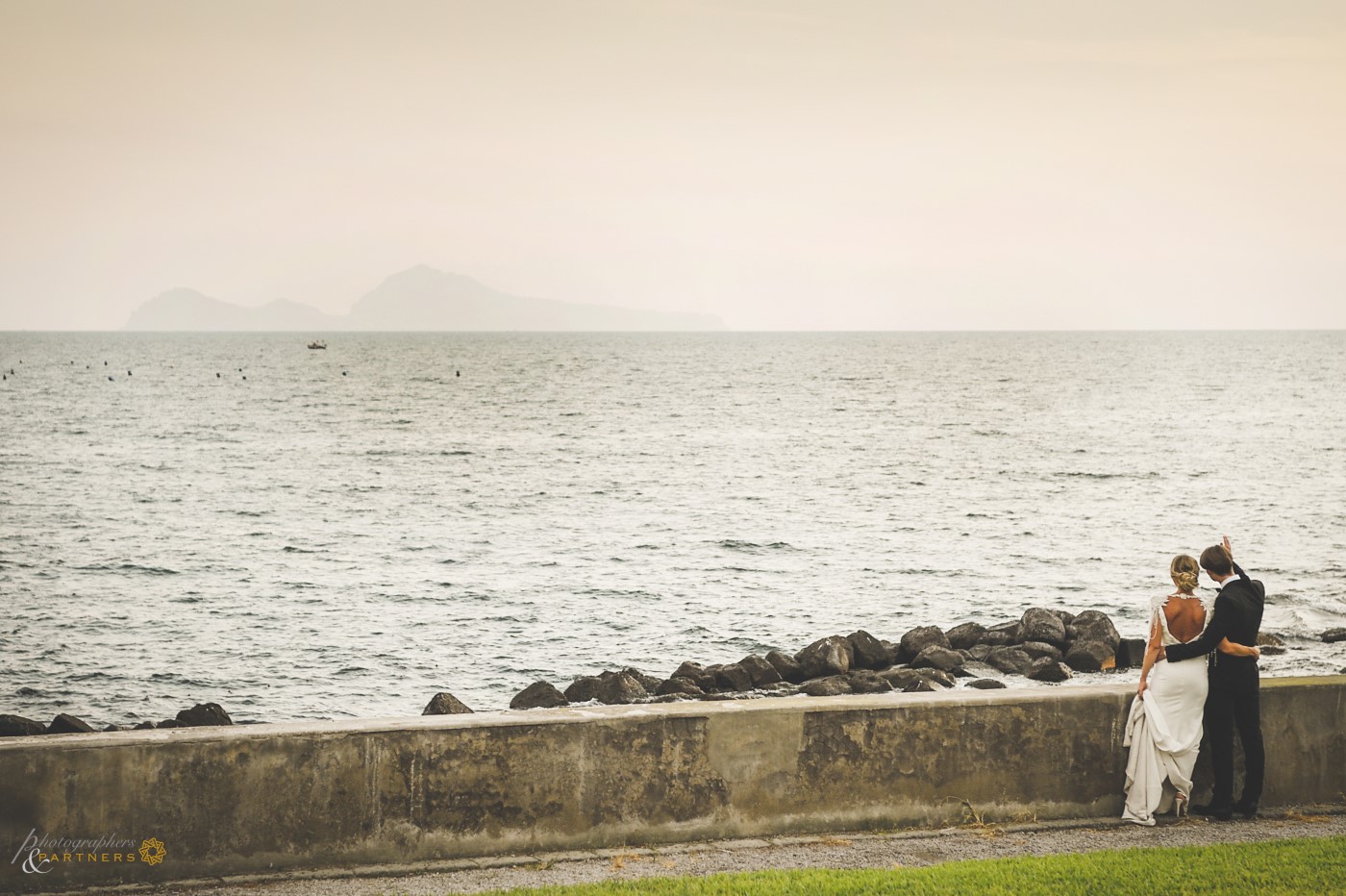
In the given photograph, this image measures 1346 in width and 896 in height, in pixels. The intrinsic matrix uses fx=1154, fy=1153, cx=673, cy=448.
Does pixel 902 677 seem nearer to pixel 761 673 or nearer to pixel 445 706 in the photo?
pixel 761 673

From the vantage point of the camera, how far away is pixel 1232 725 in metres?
7.94

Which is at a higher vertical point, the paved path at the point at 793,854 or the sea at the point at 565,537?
the paved path at the point at 793,854

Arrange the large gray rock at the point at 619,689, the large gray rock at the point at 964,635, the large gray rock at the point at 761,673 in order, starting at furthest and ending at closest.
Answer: the large gray rock at the point at 964,635, the large gray rock at the point at 761,673, the large gray rock at the point at 619,689

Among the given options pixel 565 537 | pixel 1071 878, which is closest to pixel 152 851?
pixel 1071 878

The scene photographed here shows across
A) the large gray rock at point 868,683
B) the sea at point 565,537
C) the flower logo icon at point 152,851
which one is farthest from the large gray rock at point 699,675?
the flower logo icon at point 152,851

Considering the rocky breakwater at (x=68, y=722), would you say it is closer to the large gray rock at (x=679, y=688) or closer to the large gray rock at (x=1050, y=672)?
the large gray rock at (x=679, y=688)

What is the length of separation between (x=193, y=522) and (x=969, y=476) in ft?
102

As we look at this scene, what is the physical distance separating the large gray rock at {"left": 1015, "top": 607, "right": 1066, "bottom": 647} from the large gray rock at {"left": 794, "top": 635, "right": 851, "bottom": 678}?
3.78 meters

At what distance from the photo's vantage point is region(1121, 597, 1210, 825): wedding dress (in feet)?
25.5

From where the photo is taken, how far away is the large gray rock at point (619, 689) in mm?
18078

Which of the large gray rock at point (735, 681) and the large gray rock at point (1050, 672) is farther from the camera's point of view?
the large gray rock at point (1050, 672)

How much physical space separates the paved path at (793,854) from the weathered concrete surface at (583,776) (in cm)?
13

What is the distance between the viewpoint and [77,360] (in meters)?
170

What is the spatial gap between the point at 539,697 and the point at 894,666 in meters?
6.35
